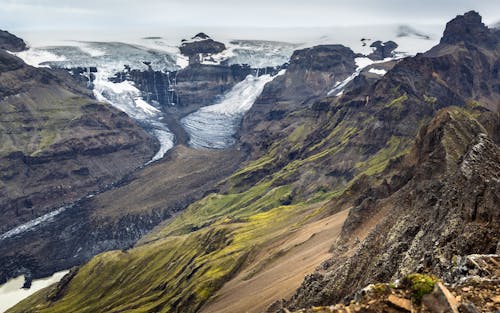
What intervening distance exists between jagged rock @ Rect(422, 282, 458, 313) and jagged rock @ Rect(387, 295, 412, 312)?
0.90m

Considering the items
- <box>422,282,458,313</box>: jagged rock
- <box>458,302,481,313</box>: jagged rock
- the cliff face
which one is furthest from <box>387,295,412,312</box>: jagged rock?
the cliff face

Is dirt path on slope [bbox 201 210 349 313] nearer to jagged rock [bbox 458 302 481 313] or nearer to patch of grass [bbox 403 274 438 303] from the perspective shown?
patch of grass [bbox 403 274 438 303]

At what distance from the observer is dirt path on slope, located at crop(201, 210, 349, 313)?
9538 centimetres

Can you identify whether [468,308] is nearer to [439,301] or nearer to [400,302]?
[439,301]

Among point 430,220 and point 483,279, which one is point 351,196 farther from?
point 483,279

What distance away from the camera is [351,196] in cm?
16875

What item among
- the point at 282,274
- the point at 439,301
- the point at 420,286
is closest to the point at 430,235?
the point at 420,286

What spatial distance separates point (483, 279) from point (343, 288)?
32.6m

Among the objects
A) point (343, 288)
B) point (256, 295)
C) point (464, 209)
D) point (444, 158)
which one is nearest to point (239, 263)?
point (256, 295)

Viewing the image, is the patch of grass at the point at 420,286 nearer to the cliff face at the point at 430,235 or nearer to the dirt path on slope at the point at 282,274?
the cliff face at the point at 430,235

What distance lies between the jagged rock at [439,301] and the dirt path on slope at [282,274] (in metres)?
58.6

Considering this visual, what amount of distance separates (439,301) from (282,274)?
272ft

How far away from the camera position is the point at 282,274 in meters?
109

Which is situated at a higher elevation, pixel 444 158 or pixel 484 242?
pixel 484 242
